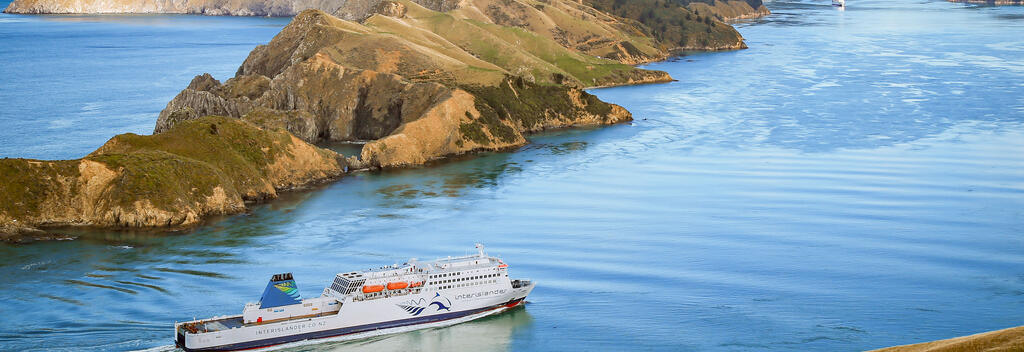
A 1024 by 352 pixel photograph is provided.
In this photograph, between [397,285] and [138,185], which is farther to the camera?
[138,185]

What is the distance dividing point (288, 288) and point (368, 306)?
4.09m

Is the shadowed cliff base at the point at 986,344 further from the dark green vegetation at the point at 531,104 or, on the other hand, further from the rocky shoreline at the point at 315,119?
the dark green vegetation at the point at 531,104

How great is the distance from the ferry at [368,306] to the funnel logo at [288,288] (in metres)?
0.05

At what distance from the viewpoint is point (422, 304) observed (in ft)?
186

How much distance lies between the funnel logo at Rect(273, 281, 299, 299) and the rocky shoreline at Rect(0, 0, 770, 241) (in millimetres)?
26280

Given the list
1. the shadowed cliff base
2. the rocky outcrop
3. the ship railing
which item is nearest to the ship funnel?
the ship railing

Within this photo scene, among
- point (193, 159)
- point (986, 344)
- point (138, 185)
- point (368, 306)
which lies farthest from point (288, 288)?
point (193, 159)

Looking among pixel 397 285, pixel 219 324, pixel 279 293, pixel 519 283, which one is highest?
pixel 279 293

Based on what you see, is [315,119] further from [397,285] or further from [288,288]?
[288,288]

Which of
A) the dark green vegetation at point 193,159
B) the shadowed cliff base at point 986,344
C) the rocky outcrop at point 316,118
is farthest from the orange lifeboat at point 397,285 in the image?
the dark green vegetation at point 193,159

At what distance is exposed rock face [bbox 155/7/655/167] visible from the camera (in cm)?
10969

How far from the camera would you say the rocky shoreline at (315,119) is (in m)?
78.1

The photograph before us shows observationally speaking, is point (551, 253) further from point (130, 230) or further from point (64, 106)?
point (64, 106)

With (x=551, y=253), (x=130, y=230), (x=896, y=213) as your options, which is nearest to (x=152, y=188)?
(x=130, y=230)
